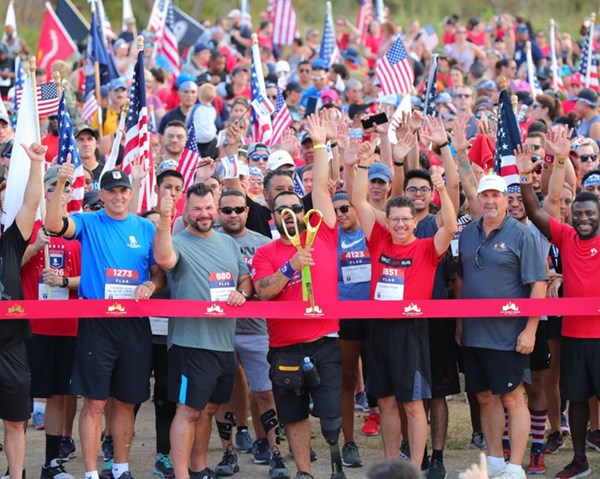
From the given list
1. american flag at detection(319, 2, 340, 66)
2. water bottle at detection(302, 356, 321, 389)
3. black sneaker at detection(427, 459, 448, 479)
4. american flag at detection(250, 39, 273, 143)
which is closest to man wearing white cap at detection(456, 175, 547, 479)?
black sneaker at detection(427, 459, 448, 479)

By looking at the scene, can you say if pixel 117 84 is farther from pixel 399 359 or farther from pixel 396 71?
pixel 399 359

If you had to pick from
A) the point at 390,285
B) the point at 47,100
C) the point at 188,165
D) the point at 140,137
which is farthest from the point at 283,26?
the point at 390,285

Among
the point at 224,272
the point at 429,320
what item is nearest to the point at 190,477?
the point at 224,272

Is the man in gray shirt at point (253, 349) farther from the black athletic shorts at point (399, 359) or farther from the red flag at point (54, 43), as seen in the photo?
the red flag at point (54, 43)

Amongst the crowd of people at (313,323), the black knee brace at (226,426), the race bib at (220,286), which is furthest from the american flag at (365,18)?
the race bib at (220,286)

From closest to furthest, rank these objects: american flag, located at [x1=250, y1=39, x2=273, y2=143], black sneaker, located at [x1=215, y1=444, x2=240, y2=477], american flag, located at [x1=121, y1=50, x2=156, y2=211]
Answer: black sneaker, located at [x1=215, y1=444, x2=240, y2=477]
american flag, located at [x1=121, y1=50, x2=156, y2=211]
american flag, located at [x1=250, y1=39, x2=273, y2=143]

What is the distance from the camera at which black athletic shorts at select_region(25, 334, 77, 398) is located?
34.5 feet

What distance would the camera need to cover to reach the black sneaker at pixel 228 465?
10.8 m

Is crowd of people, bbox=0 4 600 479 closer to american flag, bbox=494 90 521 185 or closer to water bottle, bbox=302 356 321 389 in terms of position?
water bottle, bbox=302 356 321 389

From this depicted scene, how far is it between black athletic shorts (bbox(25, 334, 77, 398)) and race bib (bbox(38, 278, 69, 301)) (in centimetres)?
34

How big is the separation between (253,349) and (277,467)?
1063mm

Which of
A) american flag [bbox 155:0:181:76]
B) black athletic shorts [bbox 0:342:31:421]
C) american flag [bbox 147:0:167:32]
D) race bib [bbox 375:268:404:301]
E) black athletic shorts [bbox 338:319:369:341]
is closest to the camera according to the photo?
black athletic shorts [bbox 0:342:31:421]

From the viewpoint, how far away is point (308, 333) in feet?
33.1

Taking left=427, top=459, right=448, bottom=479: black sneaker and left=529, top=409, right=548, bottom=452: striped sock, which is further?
left=529, top=409, right=548, bottom=452: striped sock
